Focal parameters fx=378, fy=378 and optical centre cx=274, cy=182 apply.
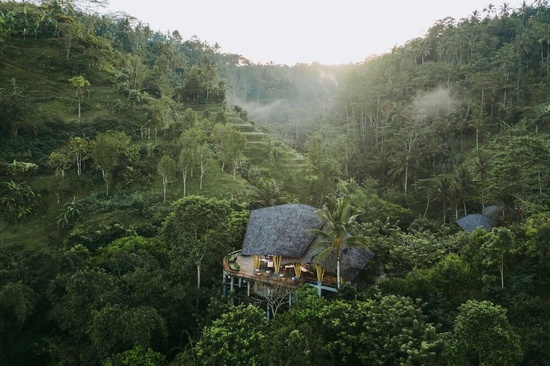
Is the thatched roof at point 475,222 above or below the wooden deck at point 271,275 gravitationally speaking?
above

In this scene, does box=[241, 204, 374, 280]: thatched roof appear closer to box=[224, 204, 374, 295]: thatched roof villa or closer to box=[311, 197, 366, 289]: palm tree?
box=[224, 204, 374, 295]: thatched roof villa

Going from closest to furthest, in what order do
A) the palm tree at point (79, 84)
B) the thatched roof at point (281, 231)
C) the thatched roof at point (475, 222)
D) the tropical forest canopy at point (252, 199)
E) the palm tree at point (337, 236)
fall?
the tropical forest canopy at point (252, 199) → the palm tree at point (337, 236) → the thatched roof at point (281, 231) → the thatched roof at point (475, 222) → the palm tree at point (79, 84)

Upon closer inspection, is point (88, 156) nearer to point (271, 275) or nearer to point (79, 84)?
point (79, 84)

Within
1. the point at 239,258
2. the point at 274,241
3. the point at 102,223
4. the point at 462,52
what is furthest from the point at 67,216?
the point at 462,52

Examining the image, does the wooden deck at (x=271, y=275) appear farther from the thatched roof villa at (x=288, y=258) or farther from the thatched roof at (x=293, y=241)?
the thatched roof at (x=293, y=241)

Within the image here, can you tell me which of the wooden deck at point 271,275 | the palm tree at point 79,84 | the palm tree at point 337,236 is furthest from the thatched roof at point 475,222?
the palm tree at point 79,84

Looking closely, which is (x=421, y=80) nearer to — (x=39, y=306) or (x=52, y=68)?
(x=52, y=68)
